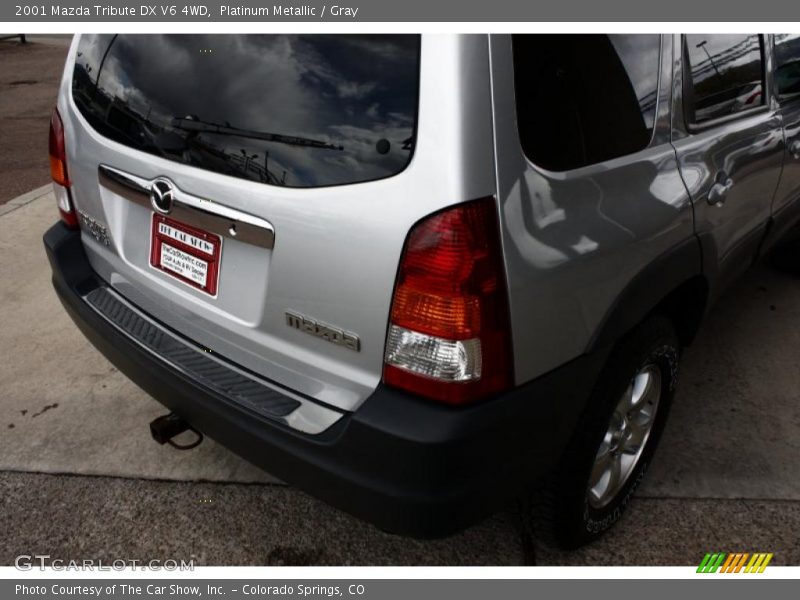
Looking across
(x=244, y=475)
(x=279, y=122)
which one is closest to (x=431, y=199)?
(x=279, y=122)

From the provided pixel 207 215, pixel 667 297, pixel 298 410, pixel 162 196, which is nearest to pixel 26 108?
pixel 162 196

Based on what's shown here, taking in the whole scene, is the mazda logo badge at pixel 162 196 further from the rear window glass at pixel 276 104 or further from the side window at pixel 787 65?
the side window at pixel 787 65

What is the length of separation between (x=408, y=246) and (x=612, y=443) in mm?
1105

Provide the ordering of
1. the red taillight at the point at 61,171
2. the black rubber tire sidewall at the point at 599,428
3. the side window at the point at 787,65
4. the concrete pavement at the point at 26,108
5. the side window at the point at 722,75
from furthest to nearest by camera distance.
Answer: the concrete pavement at the point at 26,108, the side window at the point at 787,65, the red taillight at the point at 61,171, the side window at the point at 722,75, the black rubber tire sidewall at the point at 599,428

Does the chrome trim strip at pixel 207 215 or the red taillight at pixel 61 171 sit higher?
the chrome trim strip at pixel 207 215

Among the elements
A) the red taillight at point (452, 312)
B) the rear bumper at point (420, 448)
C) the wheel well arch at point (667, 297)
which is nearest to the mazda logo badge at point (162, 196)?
the rear bumper at point (420, 448)

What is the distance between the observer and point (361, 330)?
5.17ft

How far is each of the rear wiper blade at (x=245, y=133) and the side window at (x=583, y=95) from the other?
1.47 ft

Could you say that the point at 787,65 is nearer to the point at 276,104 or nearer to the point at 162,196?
the point at 276,104

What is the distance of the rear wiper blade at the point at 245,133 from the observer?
1591 mm

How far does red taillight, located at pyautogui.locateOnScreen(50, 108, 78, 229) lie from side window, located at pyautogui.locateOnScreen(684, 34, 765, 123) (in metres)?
2.03

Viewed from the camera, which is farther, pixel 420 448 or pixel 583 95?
pixel 583 95

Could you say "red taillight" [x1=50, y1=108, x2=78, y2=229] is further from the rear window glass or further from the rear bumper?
the rear bumper

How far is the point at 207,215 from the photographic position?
177cm
